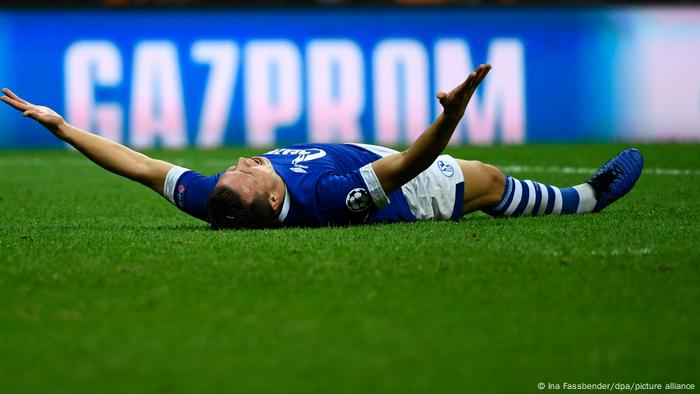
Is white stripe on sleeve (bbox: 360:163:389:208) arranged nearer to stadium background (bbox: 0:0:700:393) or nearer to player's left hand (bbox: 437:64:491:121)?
stadium background (bbox: 0:0:700:393)

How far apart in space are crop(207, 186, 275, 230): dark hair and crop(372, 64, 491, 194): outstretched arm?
0.60 meters

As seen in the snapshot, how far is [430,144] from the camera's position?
5410mm

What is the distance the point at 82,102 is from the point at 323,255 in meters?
10.9

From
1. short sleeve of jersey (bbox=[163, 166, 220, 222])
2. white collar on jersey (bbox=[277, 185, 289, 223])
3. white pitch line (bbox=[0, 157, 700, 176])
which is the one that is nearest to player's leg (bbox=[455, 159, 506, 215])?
white collar on jersey (bbox=[277, 185, 289, 223])

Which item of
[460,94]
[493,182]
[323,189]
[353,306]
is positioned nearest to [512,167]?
[493,182]

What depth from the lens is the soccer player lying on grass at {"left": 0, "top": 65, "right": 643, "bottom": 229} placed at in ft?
18.7

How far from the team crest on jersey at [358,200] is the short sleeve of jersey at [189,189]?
0.66 m

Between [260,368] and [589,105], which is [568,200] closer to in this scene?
[260,368]

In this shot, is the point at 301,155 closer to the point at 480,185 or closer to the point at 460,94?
the point at 480,185

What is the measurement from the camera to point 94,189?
9766 millimetres

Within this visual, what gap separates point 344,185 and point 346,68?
9839mm

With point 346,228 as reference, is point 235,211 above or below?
above

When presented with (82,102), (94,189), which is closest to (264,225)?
(94,189)

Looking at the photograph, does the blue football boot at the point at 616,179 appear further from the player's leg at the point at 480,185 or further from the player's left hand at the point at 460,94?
the player's left hand at the point at 460,94
